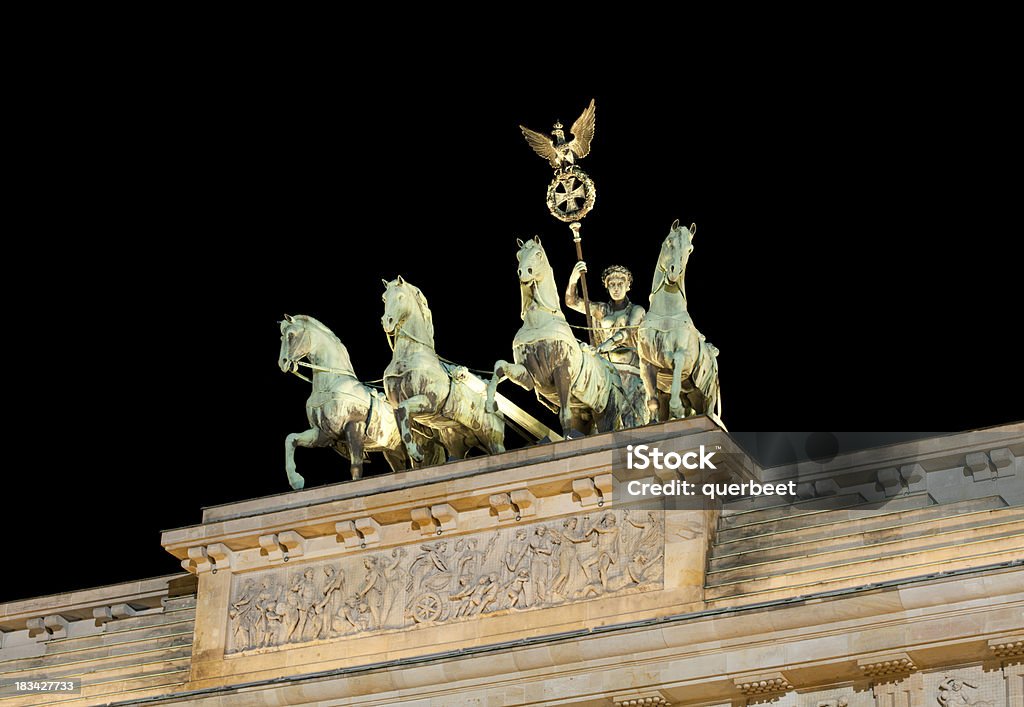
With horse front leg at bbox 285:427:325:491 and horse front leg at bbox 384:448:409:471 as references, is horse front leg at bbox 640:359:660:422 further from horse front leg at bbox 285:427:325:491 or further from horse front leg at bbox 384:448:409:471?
horse front leg at bbox 285:427:325:491

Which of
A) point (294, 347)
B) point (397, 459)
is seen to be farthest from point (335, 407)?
point (397, 459)

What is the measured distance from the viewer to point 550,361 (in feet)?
73.5

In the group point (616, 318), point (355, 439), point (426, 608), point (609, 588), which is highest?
point (616, 318)

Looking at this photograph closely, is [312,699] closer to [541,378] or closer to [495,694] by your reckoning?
[495,694]

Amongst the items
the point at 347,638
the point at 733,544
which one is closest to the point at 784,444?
the point at 733,544

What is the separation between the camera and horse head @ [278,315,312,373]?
23.8 meters

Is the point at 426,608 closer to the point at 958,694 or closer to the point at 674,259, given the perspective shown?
the point at 674,259

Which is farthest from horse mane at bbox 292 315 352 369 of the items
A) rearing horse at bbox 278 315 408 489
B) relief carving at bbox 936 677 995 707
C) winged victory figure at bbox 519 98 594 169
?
relief carving at bbox 936 677 995 707

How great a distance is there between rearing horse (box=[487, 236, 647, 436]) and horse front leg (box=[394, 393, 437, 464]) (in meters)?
0.64

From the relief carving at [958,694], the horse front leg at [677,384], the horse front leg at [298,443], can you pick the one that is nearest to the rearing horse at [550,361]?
the horse front leg at [677,384]

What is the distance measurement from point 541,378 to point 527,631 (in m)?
2.71

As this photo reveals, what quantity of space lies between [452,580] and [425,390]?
2158mm

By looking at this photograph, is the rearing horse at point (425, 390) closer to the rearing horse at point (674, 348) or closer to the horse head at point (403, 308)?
the horse head at point (403, 308)

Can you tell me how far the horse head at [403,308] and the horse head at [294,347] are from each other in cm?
96
